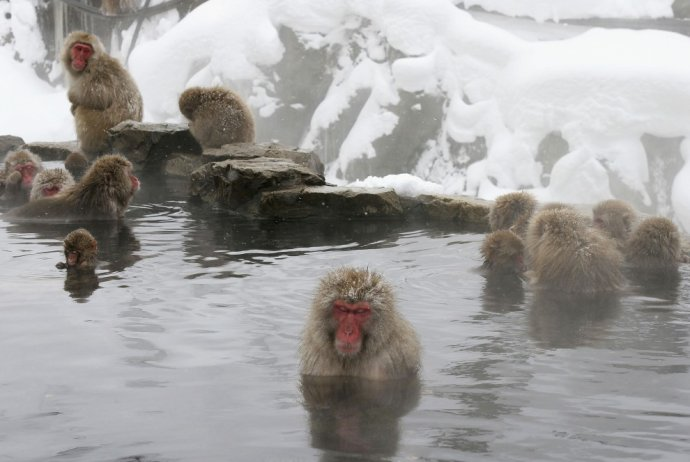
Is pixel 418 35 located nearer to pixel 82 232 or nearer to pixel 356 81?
pixel 356 81

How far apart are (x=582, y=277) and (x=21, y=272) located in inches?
125

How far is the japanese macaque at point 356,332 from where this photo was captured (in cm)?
365

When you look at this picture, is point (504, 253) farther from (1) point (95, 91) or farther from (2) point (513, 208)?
(1) point (95, 91)

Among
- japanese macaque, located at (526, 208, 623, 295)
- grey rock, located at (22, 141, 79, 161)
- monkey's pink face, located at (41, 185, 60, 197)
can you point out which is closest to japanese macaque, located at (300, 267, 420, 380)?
japanese macaque, located at (526, 208, 623, 295)

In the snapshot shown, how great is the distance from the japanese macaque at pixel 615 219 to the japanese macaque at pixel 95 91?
540 centimetres

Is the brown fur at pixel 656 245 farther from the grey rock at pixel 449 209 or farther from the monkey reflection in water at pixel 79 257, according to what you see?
the monkey reflection in water at pixel 79 257

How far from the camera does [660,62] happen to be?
387 inches

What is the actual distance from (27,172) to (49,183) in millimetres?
883

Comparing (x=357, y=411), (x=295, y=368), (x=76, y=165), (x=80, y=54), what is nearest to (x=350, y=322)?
(x=357, y=411)

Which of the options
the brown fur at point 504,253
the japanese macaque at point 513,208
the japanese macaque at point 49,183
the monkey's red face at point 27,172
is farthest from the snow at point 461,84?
the monkey's red face at point 27,172

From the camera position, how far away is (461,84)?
11023mm

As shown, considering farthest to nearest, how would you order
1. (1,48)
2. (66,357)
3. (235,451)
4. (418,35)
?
(1,48)
(418,35)
(66,357)
(235,451)

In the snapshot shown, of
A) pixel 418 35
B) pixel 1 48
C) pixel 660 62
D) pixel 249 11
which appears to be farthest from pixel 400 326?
pixel 1 48

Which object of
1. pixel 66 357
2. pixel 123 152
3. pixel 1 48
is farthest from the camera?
pixel 1 48
